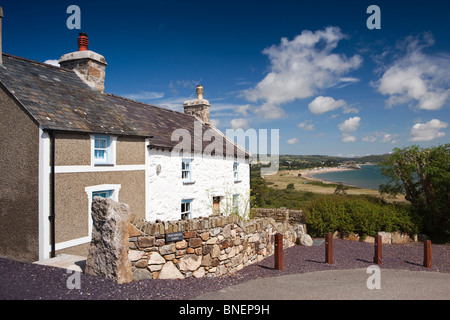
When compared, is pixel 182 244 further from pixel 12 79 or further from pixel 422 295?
pixel 12 79

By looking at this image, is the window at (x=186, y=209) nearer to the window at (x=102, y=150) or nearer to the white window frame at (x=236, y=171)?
the white window frame at (x=236, y=171)

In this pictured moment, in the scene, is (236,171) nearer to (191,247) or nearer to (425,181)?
(425,181)

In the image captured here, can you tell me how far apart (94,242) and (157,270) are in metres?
1.48

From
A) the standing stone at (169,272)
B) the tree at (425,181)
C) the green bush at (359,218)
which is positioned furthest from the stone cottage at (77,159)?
the tree at (425,181)

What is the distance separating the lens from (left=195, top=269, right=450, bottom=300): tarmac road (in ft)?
19.3

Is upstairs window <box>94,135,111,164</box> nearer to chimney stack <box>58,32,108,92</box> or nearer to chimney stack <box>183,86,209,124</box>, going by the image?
chimney stack <box>58,32,108,92</box>

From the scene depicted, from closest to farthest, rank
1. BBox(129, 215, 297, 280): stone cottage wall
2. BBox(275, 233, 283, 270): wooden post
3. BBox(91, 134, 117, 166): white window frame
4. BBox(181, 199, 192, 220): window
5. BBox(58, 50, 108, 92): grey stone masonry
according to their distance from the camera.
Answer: BBox(129, 215, 297, 280): stone cottage wall < BBox(275, 233, 283, 270): wooden post < BBox(91, 134, 117, 166): white window frame < BBox(58, 50, 108, 92): grey stone masonry < BBox(181, 199, 192, 220): window

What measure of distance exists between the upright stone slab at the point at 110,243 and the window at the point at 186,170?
25.2 ft

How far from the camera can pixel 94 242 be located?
6.14 m

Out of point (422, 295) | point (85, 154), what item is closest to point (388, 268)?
point (422, 295)

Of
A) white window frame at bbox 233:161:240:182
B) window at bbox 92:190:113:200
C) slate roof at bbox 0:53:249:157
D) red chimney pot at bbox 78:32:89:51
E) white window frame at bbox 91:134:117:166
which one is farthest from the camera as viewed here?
white window frame at bbox 233:161:240:182

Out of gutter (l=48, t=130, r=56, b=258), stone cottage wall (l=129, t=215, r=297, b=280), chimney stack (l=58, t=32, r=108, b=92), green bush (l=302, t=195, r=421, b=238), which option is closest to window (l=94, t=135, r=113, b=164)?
gutter (l=48, t=130, r=56, b=258)

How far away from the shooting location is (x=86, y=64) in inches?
510

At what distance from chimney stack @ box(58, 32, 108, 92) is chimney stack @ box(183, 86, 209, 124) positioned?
7.48 metres
